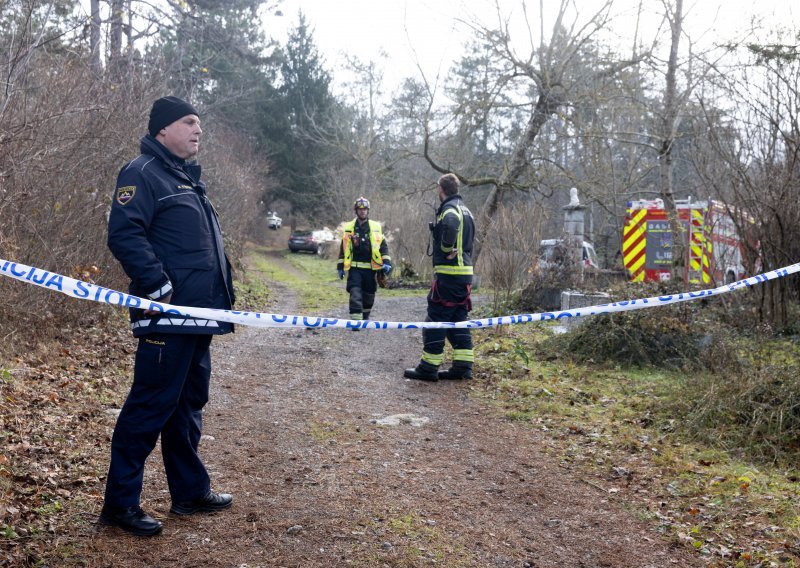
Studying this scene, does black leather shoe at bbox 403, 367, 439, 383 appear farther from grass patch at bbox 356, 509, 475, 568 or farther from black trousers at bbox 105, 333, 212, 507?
Answer: black trousers at bbox 105, 333, 212, 507

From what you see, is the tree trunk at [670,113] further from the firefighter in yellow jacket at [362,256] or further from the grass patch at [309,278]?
the grass patch at [309,278]

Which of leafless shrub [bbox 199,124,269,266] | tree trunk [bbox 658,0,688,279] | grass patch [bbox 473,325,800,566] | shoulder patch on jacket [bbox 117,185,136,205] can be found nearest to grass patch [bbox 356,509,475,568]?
grass patch [bbox 473,325,800,566]

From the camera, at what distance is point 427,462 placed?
5.52 metres

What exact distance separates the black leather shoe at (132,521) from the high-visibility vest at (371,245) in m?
7.98

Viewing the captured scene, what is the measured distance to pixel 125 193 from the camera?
3842 mm

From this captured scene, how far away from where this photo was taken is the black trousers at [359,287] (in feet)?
38.9

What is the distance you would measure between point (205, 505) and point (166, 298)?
1.24m

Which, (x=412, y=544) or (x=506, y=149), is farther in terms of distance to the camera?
(x=506, y=149)

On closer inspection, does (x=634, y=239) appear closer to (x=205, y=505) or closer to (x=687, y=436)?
(x=687, y=436)

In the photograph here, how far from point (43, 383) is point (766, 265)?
858 cm

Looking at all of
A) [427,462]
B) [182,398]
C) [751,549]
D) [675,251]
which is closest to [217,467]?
[182,398]

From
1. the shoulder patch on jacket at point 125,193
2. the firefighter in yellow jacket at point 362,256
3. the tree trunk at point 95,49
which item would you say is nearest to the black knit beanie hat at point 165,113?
the shoulder patch on jacket at point 125,193

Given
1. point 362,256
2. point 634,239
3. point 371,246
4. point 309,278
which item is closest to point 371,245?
point 371,246

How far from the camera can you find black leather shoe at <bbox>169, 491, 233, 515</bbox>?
418cm
